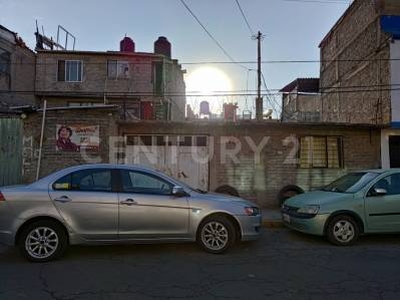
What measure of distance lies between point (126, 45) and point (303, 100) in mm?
13239

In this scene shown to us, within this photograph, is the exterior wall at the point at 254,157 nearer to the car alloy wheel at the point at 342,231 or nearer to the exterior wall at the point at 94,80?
the car alloy wheel at the point at 342,231

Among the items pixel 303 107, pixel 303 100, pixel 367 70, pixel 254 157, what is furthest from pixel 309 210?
pixel 303 100

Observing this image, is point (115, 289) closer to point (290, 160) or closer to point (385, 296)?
point (385, 296)

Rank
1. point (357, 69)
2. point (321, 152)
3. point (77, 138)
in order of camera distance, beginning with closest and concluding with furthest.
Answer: point (77, 138) < point (321, 152) < point (357, 69)

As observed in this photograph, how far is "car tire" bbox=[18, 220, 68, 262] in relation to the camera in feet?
19.8

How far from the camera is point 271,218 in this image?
10.2 meters

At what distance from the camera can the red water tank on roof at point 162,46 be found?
2733 centimetres

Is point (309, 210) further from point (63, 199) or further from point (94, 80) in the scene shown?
point (94, 80)

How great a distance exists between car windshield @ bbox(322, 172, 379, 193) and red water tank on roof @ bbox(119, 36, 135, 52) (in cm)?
2098

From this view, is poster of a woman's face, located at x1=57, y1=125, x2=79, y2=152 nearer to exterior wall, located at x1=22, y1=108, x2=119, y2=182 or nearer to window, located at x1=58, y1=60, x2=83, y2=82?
exterior wall, located at x1=22, y1=108, x2=119, y2=182

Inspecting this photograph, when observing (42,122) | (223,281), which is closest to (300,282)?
(223,281)

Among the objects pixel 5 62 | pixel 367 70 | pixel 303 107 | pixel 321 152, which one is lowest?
pixel 321 152

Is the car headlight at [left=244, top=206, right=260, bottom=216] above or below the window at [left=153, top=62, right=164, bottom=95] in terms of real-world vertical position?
below

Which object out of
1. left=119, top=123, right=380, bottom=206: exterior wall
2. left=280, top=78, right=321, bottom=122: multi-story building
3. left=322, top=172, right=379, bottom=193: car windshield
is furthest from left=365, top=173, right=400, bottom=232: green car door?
left=280, top=78, right=321, bottom=122: multi-story building
